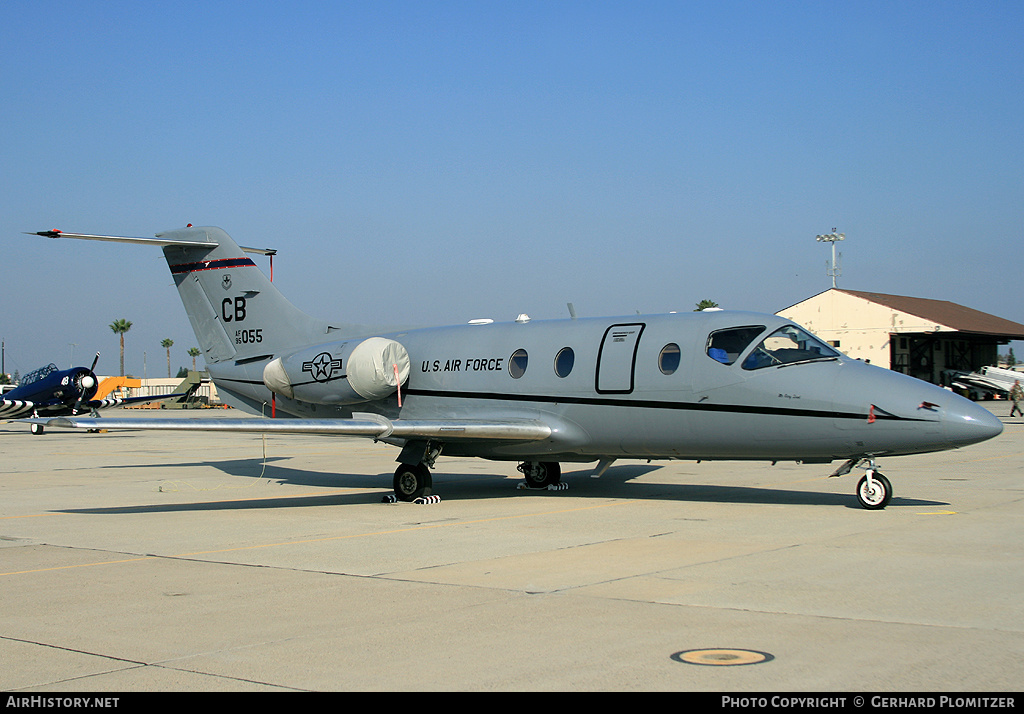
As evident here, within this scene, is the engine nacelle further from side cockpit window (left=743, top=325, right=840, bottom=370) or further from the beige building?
the beige building

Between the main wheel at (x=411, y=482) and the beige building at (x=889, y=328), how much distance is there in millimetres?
50158

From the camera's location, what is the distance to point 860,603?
7.20 m

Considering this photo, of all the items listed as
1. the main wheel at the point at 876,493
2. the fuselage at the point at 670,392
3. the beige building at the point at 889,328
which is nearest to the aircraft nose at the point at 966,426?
the fuselage at the point at 670,392

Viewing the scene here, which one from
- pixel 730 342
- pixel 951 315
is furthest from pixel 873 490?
pixel 951 315

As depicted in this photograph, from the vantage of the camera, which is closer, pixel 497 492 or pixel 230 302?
pixel 497 492

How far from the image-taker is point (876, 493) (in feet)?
41.7

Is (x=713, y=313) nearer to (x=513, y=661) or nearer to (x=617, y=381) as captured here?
(x=617, y=381)

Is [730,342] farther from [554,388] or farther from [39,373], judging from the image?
[39,373]

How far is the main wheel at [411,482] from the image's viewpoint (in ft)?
50.6

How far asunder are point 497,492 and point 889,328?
167 ft

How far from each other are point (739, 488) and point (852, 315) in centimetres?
4989

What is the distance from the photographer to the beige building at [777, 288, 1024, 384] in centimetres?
6119

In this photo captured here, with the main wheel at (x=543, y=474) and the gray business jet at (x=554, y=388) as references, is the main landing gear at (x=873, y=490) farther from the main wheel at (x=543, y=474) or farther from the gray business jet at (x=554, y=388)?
the main wheel at (x=543, y=474)

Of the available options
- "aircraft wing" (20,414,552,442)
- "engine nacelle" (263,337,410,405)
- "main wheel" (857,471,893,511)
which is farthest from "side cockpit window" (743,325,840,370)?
"engine nacelle" (263,337,410,405)
